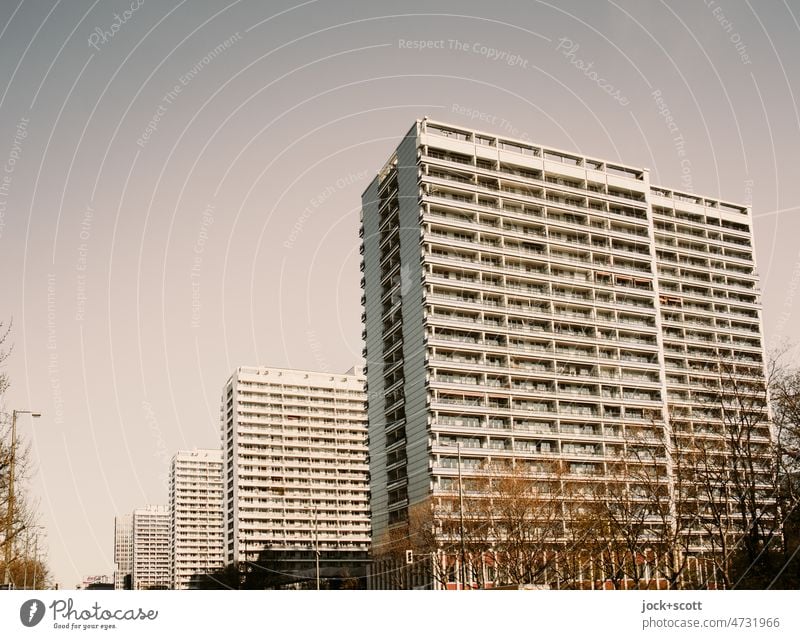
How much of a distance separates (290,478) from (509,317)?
96320 millimetres

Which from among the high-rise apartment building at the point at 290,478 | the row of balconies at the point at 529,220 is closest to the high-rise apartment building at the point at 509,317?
the row of balconies at the point at 529,220

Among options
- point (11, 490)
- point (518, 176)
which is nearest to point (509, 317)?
point (518, 176)

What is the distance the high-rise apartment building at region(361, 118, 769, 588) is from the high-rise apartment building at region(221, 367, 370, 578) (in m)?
→ 71.3

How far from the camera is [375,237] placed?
124312mm

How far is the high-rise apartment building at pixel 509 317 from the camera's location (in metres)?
105

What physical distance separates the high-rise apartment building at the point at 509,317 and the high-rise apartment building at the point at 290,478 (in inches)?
2807

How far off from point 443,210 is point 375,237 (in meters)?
16.6

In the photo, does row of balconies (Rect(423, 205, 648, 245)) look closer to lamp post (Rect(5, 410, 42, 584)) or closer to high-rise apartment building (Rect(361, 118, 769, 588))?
high-rise apartment building (Rect(361, 118, 769, 588))

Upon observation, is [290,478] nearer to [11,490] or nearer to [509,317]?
[509,317]

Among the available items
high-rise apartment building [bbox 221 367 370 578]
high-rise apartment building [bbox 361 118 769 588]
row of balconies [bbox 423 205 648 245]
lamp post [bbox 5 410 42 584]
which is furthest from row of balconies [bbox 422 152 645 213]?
high-rise apartment building [bbox 221 367 370 578]

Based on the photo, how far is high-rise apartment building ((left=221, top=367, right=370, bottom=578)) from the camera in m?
184
